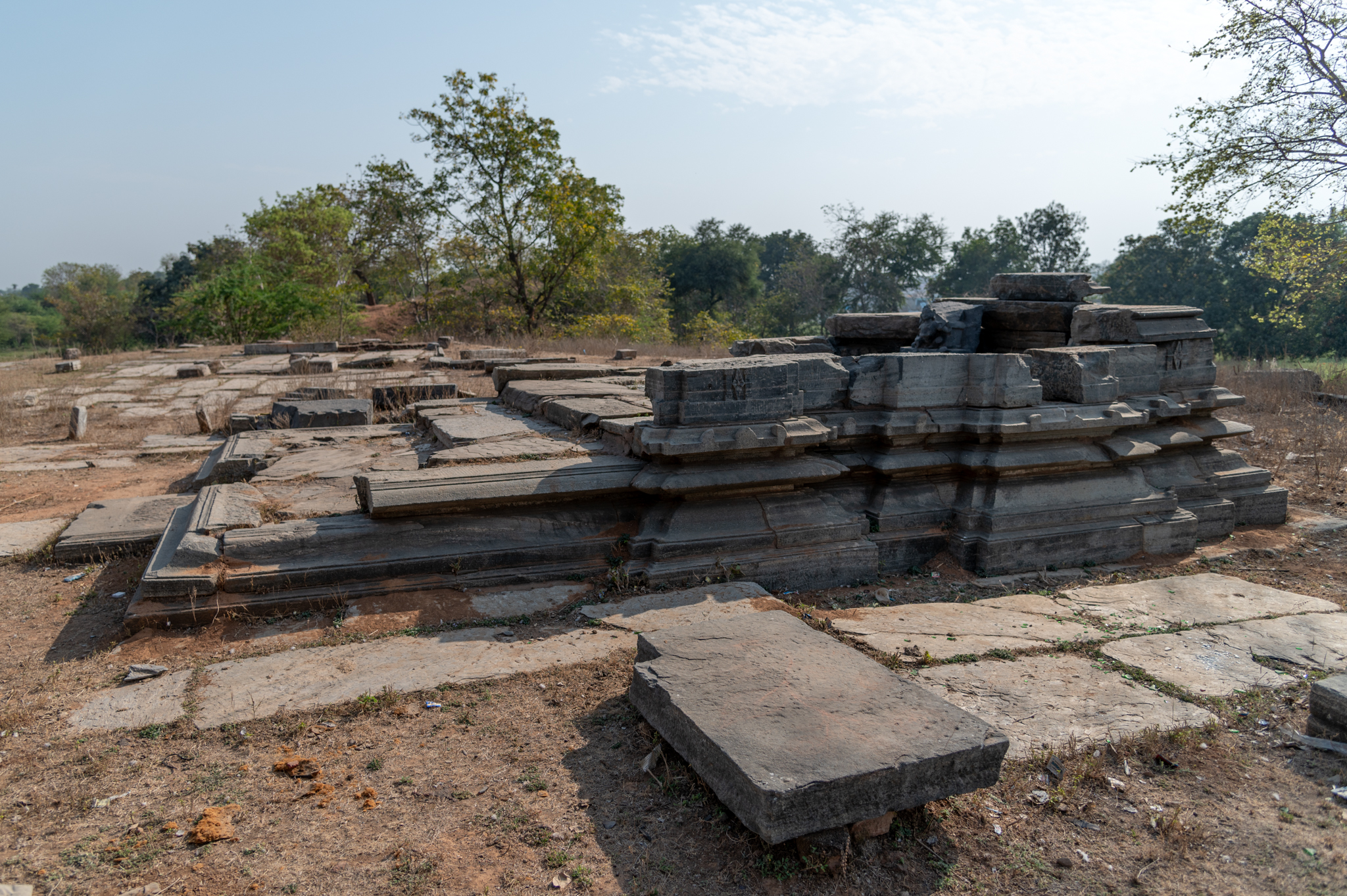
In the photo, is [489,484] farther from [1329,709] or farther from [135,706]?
[1329,709]

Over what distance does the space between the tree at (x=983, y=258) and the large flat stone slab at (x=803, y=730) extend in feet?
107

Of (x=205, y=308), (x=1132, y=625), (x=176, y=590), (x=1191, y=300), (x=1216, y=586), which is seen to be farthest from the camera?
(x=1191, y=300)

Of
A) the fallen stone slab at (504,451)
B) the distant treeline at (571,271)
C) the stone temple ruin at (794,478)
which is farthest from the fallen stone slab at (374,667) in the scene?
the distant treeline at (571,271)

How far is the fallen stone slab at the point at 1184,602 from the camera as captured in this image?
136 inches

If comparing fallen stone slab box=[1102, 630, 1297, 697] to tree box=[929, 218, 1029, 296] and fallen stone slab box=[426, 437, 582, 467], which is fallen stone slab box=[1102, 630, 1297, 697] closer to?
fallen stone slab box=[426, 437, 582, 467]

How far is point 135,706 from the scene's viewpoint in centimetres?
249

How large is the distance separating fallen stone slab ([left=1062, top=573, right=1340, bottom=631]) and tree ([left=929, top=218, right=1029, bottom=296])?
101ft

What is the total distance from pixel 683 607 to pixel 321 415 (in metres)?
4.25

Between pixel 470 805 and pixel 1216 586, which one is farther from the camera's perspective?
pixel 1216 586

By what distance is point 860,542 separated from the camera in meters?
3.95

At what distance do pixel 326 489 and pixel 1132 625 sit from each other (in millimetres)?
3970

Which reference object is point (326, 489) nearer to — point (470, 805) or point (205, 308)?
point (470, 805)

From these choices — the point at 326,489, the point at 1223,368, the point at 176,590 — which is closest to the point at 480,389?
the point at 326,489

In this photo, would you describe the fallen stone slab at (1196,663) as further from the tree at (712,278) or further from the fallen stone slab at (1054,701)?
the tree at (712,278)
